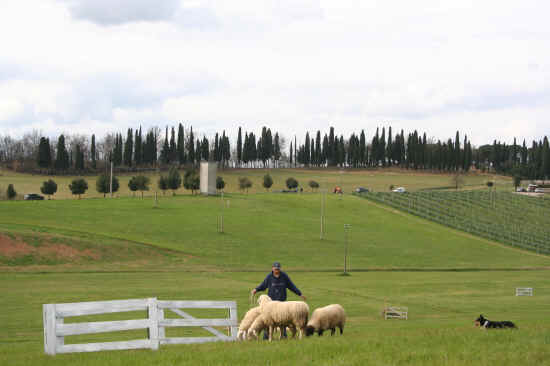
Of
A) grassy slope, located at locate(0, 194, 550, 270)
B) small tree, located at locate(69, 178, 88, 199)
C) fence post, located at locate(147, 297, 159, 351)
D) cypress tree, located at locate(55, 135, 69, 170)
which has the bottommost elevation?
grassy slope, located at locate(0, 194, 550, 270)

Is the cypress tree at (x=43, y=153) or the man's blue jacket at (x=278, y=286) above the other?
the cypress tree at (x=43, y=153)

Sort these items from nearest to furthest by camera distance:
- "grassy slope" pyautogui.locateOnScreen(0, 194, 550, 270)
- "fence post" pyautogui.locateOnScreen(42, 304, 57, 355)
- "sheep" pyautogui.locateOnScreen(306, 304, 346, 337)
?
"fence post" pyautogui.locateOnScreen(42, 304, 57, 355) < "sheep" pyautogui.locateOnScreen(306, 304, 346, 337) < "grassy slope" pyautogui.locateOnScreen(0, 194, 550, 270)

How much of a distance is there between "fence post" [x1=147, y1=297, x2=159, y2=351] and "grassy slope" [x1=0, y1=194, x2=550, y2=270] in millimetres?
52075

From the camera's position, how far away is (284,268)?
226 ft

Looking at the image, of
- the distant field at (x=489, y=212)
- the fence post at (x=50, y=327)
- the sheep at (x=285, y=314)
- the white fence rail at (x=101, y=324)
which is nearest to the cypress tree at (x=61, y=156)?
the distant field at (x=489, y=212)

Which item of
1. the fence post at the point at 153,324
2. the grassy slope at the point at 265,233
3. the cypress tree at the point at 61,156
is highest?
Result: the cypress tree at the point at 61,156

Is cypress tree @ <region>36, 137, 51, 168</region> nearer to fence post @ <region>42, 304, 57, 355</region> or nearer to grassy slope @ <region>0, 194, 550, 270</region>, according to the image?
grassy slope @ <region>0, 194, 550, 270</region>

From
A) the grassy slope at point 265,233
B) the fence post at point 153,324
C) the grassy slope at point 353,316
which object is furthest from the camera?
the grassy slope at point 265,233

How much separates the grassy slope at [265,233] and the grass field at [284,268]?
264 millimetres

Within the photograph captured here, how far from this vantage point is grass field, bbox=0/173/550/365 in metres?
14.1

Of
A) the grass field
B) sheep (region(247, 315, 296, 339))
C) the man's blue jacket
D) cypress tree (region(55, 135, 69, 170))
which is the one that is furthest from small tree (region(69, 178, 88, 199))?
sheep (region(247, 315, 296, 339))

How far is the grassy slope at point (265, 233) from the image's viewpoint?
251 feet

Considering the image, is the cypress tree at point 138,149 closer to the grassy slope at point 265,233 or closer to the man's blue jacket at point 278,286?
the grassy slope at point 265,233

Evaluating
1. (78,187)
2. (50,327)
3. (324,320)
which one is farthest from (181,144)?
(50,327)
